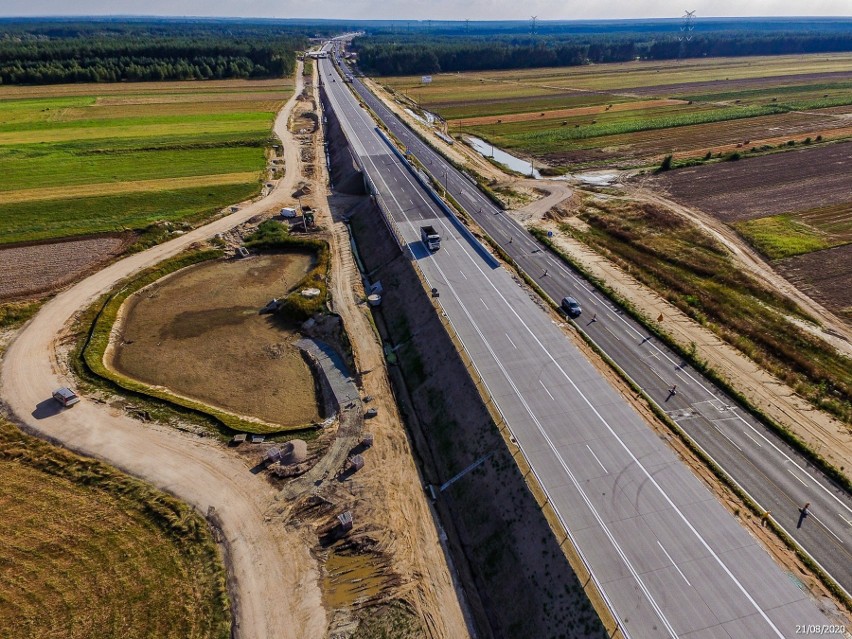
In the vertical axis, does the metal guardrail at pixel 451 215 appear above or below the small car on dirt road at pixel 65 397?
above

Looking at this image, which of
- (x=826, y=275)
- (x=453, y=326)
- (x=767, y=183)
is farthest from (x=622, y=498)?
(x=767, y=183)

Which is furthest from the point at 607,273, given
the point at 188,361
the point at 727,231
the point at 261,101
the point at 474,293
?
the point at 261,101

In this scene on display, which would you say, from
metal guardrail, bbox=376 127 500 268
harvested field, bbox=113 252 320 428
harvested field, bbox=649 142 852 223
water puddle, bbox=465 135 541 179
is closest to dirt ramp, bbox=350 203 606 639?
harvested field, bbox=113 252 320 428

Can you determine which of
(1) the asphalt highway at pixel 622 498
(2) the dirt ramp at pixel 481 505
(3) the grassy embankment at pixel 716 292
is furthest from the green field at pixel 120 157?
(3) the grassy embankment at pixel 716 292

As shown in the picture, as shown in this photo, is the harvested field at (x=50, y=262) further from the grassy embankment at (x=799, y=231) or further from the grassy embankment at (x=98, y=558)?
the grassy embankment at (x=799, y=231)

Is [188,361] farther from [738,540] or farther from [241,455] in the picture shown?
[738,540]

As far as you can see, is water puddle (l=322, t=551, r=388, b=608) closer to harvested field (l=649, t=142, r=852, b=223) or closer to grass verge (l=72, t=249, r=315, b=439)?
grass verge (l=72, t=249, r=315, b=439)
